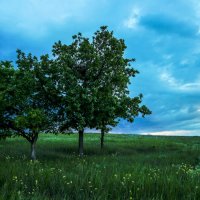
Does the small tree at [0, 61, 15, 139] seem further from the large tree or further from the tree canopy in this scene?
the large tree

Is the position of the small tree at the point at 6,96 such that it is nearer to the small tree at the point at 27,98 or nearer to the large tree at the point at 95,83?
the small tree at the point at 27,98

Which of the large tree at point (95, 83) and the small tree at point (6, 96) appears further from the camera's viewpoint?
the large tree at point (95, 83)

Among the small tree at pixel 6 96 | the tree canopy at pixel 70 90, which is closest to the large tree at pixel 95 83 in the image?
the tree canopy at pixel 70 90

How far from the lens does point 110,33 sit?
138ft

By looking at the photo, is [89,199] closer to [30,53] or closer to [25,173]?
[25,173]

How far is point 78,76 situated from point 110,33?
7.20 meters

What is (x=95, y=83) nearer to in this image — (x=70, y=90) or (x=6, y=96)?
(x=70, y=90)

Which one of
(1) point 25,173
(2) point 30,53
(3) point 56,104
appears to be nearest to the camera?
(1) point 25,173

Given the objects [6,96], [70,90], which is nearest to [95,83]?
[70,90]

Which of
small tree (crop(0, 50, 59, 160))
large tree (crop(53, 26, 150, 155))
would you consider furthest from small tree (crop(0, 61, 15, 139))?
large tree (crop(53, 26, 150, 155))

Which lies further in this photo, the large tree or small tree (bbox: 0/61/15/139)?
the large tree

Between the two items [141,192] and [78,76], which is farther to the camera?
[78,76]

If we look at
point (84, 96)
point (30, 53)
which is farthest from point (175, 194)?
point (30, 53)

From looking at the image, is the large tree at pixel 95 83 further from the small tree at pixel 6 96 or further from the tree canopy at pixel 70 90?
the small tree at pixel 6 96
